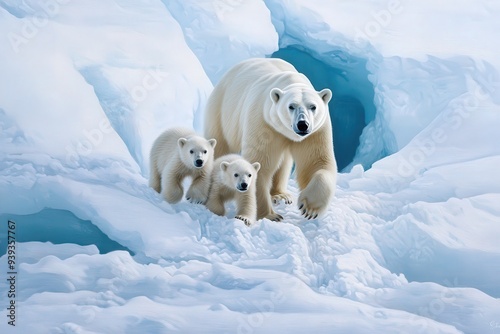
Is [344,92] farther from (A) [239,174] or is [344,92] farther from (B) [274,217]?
(A) [239,174]

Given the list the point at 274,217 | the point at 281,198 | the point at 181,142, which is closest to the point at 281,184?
the point at 281,198

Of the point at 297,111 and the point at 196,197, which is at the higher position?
the point at 297,111

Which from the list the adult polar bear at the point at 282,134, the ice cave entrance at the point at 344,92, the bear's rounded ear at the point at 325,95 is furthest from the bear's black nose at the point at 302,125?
the ice cave entrance at the point at 344,92

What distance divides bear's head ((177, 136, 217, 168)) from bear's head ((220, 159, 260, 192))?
0.14m

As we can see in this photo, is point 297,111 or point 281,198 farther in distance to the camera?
point 281,198

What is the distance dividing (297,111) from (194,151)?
621 mm

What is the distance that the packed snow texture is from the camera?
3406 millimetres

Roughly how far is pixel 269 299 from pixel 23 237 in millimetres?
1404

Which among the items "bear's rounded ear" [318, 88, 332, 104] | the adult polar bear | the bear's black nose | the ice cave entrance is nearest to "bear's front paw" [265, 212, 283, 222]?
the adult polar bear

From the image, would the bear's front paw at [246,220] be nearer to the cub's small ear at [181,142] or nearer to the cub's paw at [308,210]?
the cub's paw at [308,210]

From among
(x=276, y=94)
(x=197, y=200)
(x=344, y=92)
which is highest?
(x=276, y=94)

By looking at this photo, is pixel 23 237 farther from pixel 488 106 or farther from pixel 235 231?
pixel 488 106

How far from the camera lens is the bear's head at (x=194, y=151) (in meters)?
3.98

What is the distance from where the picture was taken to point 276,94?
13.1 ft
